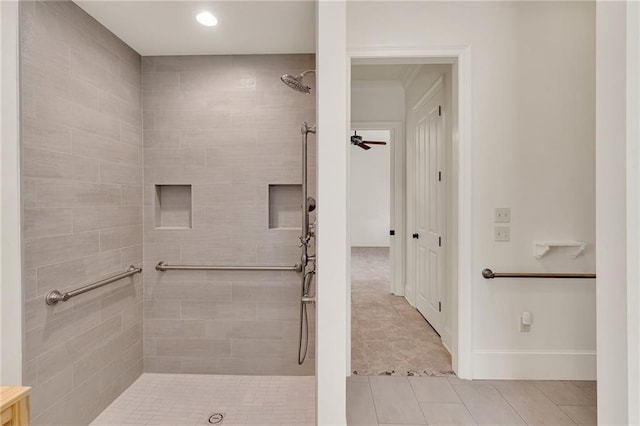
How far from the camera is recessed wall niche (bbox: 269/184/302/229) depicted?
2561 mm

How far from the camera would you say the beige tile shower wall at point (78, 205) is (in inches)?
64.9

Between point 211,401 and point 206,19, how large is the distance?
2394 millimetres

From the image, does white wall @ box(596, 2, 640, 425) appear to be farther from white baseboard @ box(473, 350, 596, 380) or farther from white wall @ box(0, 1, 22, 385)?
white wall @ box(0, 1, 22, 385)

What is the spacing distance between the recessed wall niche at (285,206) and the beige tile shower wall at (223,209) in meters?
0.08

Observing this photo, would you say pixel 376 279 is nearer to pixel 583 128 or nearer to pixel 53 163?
pixel 583 128

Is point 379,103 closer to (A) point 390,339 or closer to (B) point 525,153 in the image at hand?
(B) point 525,153

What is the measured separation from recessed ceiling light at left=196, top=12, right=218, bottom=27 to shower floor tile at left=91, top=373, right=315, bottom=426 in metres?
2.39

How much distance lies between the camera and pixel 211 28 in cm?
211

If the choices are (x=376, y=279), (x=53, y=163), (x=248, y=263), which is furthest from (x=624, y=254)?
(x=376, y=279)

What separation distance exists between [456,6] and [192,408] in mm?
3182

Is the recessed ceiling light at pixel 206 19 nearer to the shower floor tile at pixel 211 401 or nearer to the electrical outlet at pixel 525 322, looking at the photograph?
the shower floor tile at pixel 211 401

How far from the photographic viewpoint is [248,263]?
2521 mm

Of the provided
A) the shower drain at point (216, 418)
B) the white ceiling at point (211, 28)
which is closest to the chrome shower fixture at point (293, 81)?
the white ceiling at point (211, 28)

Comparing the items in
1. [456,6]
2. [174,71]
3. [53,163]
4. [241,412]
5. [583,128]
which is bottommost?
[241,412]
